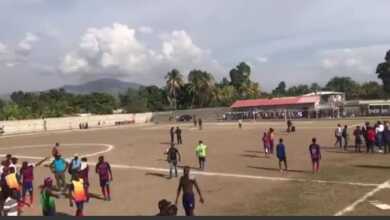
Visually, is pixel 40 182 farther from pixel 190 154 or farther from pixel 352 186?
pixel 352 186

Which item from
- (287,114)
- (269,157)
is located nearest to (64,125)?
(287,114)

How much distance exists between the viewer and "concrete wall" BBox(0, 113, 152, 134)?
7167 cm

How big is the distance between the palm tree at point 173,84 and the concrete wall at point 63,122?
16.6m

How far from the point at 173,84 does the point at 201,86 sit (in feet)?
21.3

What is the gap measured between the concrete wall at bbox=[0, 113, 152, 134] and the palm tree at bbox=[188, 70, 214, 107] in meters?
16.9

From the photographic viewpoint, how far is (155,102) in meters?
123

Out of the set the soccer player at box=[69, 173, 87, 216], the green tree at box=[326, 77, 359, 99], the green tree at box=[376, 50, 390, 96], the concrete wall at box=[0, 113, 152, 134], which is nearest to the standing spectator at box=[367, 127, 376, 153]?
the soccer player at box=[69, 173, 87, 216]

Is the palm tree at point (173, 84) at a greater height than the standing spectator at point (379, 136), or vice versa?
the palm tree at point (173, 84)

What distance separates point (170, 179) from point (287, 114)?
64.6m

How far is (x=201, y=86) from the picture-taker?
357 feet

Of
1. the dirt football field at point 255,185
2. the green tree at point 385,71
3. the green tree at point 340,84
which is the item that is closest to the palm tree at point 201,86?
the green tree at point 385,71

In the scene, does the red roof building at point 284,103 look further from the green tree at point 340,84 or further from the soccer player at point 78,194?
the soccer player at point 78,194

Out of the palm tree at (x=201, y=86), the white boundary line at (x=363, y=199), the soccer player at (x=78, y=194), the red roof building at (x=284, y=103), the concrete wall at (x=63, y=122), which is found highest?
the palm tree at (x=201, y=86)

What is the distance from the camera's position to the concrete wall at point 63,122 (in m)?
71.7
